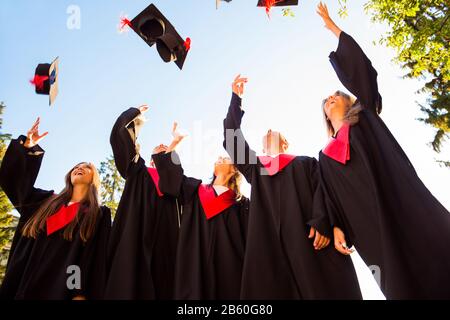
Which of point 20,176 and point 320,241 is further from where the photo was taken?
point 20,176

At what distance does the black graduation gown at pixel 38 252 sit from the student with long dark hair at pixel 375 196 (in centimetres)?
205

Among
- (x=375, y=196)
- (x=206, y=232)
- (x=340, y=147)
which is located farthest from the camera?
(x=206, y=232)

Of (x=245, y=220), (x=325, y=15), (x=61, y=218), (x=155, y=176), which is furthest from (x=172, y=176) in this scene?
(x=325, y=15)

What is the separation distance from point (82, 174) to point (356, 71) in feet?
9.24

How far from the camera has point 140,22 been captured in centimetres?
470

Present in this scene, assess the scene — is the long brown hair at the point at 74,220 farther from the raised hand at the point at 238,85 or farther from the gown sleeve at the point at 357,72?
the gown sleeve at the point at 357,72

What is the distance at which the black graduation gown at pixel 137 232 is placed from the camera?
327 cm

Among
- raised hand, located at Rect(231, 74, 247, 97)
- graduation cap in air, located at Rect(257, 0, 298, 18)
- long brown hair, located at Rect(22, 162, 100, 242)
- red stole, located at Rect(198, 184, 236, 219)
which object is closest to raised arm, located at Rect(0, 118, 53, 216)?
long brown hair, located at Rect(22, 162, 100, 242)

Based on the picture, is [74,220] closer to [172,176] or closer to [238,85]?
[172,176]

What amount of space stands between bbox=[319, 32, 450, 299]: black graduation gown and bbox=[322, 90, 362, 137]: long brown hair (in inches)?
1.9

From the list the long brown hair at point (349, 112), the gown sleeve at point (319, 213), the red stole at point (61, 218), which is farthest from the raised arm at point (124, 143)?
the long brown hair at point (349, 112)

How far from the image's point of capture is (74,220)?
11.7 feet

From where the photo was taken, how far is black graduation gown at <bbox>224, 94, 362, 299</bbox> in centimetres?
287
